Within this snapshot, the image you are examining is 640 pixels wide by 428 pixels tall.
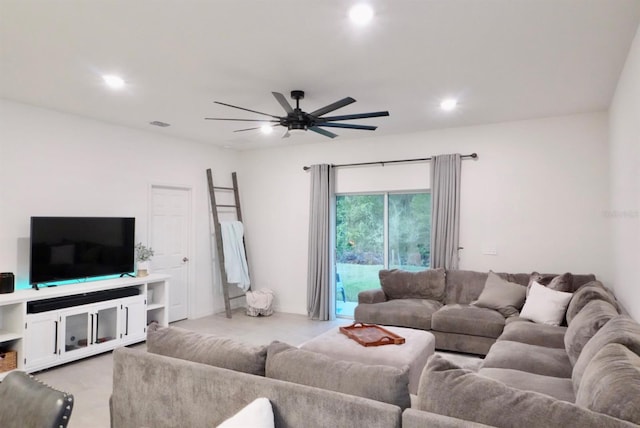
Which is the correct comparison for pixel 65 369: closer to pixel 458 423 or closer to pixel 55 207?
pixel 55 207

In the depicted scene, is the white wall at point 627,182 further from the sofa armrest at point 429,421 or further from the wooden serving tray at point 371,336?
the sofa armrest at point 429,421

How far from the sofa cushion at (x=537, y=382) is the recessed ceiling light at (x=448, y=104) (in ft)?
8.79

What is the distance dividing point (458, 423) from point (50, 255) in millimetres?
4388

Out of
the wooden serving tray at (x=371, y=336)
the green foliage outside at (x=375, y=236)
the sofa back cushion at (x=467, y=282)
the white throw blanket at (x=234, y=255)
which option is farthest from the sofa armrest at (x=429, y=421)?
the white throw blanket at (x=234, y=255)

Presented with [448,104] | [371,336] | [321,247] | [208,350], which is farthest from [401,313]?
[208,350]

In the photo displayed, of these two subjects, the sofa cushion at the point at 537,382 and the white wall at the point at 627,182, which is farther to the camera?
the white wall at the point at 627,182

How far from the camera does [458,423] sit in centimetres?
136

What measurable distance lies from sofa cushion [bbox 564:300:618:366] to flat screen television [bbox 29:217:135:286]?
4.72m

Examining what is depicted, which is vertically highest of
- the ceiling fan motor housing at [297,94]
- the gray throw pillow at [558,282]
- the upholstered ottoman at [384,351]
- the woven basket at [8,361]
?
the ceiling fan motor housing at [297,94]

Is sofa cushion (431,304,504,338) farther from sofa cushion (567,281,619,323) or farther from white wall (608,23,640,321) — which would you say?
white wall (608,23,640,321)

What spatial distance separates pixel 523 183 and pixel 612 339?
3275 mm

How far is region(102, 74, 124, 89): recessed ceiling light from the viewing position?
3.44 m

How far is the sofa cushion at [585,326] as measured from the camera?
2553 millimetres

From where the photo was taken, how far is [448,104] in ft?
13.9
